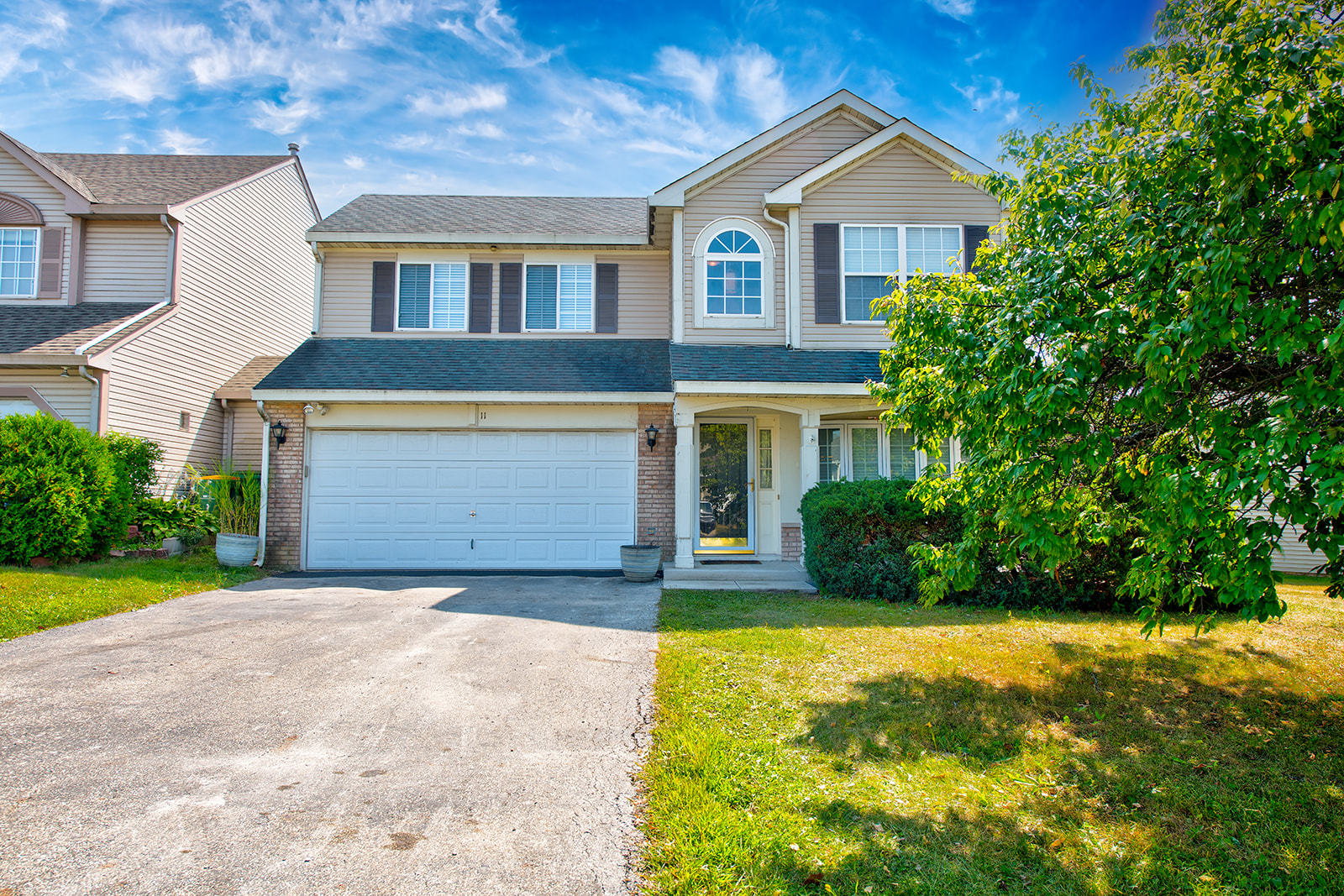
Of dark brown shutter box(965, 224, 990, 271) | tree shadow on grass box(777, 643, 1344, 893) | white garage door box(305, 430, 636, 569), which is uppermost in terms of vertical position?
dark brown shutter box(965, 224, 990, 271)

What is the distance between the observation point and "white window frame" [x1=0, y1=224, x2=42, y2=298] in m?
12.4

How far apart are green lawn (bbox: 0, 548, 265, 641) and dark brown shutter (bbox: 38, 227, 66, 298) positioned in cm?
591

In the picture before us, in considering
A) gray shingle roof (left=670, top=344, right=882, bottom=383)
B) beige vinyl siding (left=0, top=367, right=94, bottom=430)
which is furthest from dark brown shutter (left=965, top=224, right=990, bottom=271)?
beige vinyl siding (left=0, top=367, right=94, bottom=430)

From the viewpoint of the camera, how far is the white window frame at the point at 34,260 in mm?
12427

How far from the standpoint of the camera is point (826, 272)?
11141 millimetres

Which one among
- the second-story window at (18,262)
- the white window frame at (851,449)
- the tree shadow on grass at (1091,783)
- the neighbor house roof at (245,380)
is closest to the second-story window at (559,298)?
the white window frame at (851,449)

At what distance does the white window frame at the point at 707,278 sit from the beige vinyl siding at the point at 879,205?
541 millimetres

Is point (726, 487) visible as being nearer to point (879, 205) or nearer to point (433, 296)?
point (879, 205)

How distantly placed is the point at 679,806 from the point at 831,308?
9.23 meters

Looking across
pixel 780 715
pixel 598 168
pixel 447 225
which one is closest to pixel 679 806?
pixel 780 715

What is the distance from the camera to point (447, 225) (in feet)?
42.4

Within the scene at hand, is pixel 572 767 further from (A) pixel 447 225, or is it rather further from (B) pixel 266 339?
(B) pixel 266 339

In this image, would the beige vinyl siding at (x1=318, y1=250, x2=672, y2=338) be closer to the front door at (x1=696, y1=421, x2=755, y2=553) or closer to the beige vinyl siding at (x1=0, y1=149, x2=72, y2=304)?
the front door at (x1=696, y1=421, x2=755, y2=553)

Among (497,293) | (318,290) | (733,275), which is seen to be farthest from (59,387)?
(733,275)
